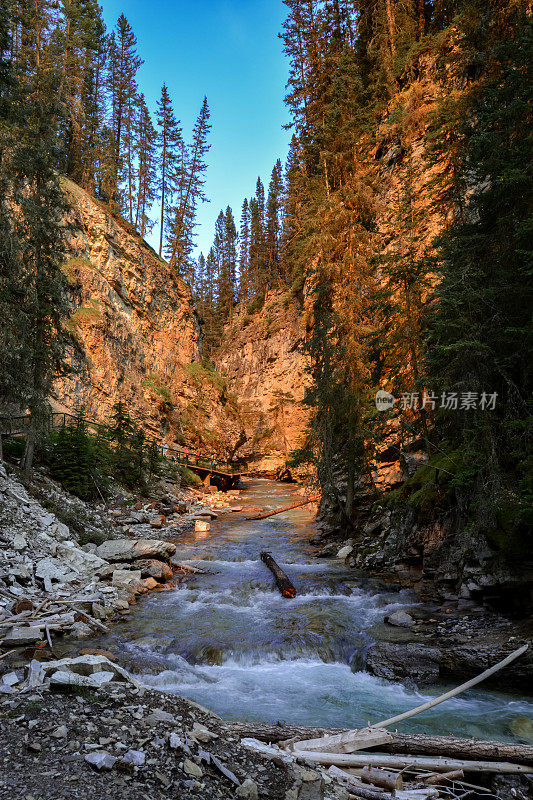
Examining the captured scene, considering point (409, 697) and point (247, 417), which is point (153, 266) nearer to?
point (247, 417)

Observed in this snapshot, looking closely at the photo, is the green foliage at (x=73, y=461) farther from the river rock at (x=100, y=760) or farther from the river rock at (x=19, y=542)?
the river rock at (x=100, y=760)

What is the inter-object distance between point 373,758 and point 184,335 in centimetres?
4015

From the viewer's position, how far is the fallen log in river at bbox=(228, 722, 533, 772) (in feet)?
14.3

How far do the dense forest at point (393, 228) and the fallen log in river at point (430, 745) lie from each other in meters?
3.66

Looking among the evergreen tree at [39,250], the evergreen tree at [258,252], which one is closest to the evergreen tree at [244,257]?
the evergreen tree at [258,252]

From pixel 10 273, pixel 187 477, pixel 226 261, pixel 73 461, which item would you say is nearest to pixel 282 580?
pixel 73 461

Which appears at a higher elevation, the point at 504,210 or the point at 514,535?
the point at 504,210

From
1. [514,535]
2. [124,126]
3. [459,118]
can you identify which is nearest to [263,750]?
[514,535]

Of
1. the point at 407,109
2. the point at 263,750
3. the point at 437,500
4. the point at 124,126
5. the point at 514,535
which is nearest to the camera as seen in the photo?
the point at 263,750

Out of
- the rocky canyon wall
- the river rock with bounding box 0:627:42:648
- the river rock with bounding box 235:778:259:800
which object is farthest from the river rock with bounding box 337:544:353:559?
the rocky canyon wall

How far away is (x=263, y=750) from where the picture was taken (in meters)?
4.16

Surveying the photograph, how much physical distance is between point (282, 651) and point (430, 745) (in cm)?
406

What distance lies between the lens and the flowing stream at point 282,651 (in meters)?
6.16

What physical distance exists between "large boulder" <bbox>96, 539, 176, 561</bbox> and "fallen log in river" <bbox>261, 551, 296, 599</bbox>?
349 centimetres
